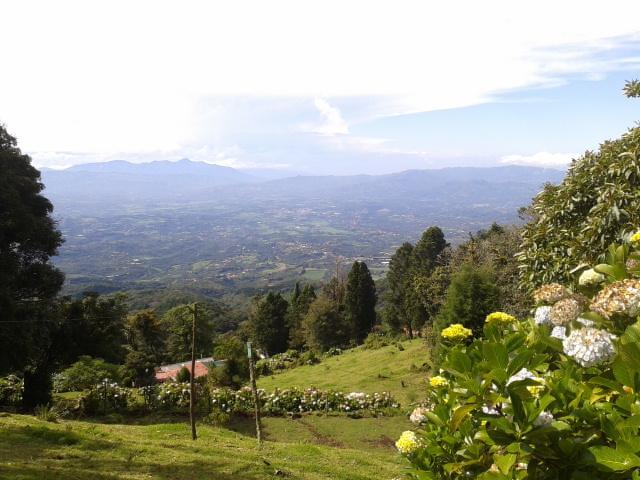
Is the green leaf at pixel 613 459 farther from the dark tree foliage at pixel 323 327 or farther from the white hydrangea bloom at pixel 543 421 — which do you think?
the dark tree foliage at pixel 323 327

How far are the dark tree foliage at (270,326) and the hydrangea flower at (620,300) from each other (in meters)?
36.4

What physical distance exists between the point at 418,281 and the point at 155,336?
18127 mm

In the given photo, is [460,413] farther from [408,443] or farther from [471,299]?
[471,299]

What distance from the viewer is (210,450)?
9.43m

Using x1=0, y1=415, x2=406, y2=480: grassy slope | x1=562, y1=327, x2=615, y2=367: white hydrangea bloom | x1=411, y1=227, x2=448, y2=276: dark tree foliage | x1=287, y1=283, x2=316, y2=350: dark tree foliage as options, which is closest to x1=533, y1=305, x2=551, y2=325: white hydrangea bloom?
x1=562, y1=327, x2=615, y2=367: white hydrangea bloom

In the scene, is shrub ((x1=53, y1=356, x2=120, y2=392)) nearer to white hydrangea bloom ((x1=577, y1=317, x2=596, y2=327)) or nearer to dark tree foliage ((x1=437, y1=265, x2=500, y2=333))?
dark tree foliage ((x1=437, y1=265, x2=500, y2=333))

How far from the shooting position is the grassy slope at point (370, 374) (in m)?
19.3

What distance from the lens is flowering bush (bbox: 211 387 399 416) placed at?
16.9 metres

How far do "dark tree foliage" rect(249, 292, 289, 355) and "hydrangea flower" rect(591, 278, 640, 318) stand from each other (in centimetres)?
3642

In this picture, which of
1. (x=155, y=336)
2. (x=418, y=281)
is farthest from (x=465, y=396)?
(x=155, y=336)

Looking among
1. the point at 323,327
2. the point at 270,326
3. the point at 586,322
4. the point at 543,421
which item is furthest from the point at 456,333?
the point at 270,326

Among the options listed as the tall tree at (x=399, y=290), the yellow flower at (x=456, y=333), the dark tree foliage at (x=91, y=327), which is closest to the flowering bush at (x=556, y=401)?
the yellow flower at (x=456, y=333)

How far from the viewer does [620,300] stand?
134 cm

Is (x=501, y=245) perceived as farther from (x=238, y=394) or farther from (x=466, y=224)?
(x=466, y=224)
